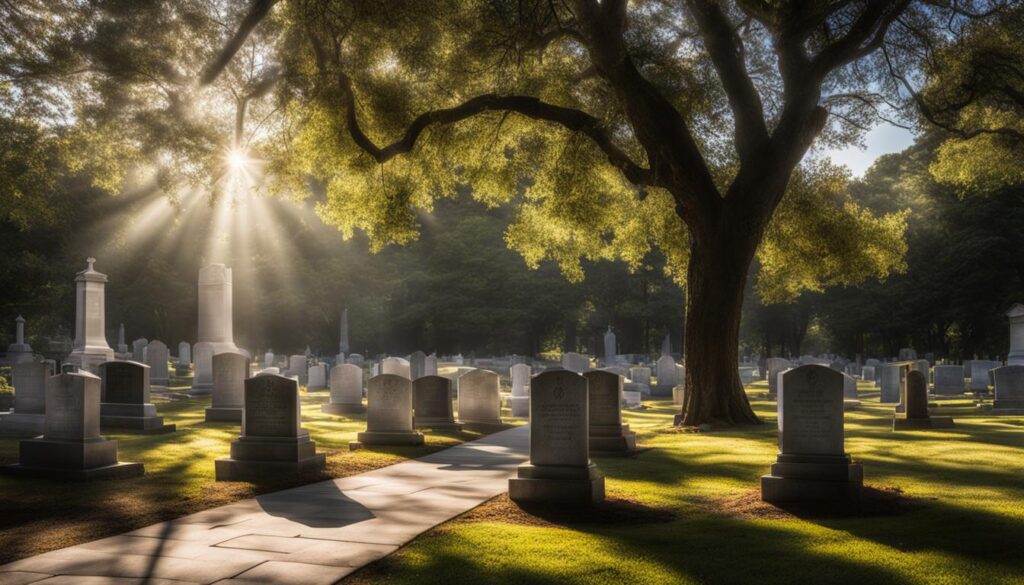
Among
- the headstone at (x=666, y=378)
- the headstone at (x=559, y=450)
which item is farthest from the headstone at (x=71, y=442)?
the headstone at (x=666, y=378)

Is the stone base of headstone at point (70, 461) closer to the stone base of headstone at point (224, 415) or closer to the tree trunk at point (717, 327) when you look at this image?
the stone base of headstone at point (224, 415)

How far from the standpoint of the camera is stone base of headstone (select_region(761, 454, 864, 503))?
28.8 feet

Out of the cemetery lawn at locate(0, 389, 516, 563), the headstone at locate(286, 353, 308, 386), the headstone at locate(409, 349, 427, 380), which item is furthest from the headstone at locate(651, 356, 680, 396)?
the cemetery lawn at locate(0, 389, 516, 563)

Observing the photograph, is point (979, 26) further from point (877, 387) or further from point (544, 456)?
point (877, 387)

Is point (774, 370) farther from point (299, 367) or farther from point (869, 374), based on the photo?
point (299, 367)

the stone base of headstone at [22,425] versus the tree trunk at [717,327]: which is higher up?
the tree trunk at [717,327]

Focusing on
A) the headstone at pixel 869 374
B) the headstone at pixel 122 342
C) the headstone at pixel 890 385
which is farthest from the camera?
the headstone at pixel 122 342

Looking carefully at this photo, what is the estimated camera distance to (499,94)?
1808 centimetres

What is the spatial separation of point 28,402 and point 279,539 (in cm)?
1177

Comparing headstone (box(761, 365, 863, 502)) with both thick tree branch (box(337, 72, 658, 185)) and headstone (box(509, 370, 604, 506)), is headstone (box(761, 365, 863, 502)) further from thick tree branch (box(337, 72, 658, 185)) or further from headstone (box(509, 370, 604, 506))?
thick tree branch (box(337, 72, 658, 185))

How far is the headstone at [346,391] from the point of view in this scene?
21109 mm

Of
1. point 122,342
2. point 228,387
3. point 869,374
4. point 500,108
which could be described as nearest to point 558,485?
point 500,108

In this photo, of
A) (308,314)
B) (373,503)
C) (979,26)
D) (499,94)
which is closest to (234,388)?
(499,94)

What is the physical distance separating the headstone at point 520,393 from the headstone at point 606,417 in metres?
8.14
